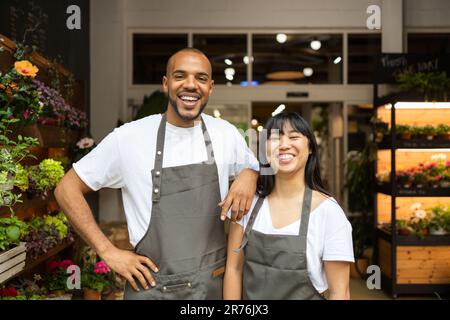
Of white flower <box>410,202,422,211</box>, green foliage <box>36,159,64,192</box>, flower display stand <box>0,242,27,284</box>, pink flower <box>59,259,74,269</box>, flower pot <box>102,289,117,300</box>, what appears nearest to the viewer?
flower display stand <box>0,242,27,284</box>

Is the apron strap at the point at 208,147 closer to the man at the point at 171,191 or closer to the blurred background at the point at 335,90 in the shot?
the man at the point at 171,191

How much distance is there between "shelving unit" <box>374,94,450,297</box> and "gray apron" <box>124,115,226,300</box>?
115 inches

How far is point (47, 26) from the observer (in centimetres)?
289

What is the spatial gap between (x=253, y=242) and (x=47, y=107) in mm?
1665

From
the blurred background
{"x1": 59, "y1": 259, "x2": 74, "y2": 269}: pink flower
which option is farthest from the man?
{"x1": 59, "y1": 259, "x2": 74, "y2": 269}: pink flower

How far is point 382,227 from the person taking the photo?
462 centimetres

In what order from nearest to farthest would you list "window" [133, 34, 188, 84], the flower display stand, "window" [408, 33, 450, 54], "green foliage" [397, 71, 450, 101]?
the flower display stand → "green foliage" [397, 71, 450, 101] → "window" [408, 33, 450, 54] → "window" [133, 34, 188, 84]

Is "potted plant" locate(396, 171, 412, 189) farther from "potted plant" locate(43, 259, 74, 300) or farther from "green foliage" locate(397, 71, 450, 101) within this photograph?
"potted plant" locate(43, 259, 74, 300)

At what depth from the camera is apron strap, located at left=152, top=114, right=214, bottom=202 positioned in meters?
1.61

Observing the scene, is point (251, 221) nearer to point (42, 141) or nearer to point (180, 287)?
point (180, 287)

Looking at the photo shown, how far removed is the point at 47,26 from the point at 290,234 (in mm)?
2091

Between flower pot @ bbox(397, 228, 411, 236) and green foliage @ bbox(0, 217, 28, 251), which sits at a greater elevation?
green foliage @ bbox(0, 217, 28, 251)

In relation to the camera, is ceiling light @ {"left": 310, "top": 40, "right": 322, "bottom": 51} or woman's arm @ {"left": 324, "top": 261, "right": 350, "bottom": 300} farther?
ceiling light @ {"left": 310, "top": 40, "right": 322, "bottom": 51}

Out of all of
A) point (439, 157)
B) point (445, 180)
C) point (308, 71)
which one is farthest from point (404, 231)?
point (308, 71)
